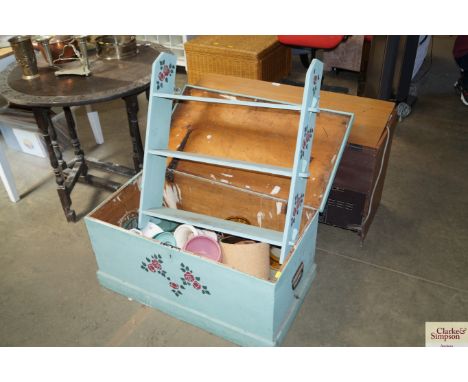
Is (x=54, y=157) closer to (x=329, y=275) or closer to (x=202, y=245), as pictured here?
(x=202, y=245)

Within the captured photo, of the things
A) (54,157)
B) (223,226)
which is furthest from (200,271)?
(54,157)

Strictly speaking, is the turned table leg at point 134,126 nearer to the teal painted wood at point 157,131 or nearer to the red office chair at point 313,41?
the teal painted wood at point 157,131

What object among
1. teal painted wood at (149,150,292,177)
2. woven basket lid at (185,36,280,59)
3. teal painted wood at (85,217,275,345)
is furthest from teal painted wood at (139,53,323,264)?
woven basket lid at (185,36,280,59)

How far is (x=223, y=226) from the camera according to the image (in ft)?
6.97

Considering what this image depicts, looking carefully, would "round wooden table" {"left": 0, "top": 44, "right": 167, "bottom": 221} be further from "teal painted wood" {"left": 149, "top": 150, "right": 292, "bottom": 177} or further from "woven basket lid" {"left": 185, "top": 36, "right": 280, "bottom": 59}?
"woven basket lid" {"left": 185, "top": 36, "right": 280, "bottom": 59}

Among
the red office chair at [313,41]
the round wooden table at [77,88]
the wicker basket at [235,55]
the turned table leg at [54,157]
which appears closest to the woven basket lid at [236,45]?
the wicker basket at [235,55]

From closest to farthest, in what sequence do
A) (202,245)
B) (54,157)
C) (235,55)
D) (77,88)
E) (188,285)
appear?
(188,285), (202,245), (77,88), (54,157), (235,55)

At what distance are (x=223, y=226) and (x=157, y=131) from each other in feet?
1.97

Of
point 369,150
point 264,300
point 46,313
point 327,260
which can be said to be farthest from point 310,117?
point 46,313

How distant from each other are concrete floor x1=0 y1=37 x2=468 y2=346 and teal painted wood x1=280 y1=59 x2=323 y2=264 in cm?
51

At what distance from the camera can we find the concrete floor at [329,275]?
7.05 ft

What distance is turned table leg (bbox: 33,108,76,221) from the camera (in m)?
2.49

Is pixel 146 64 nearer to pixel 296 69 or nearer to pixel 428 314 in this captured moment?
pixel 428 314

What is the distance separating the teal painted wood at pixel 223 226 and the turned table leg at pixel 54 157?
0.76 m
